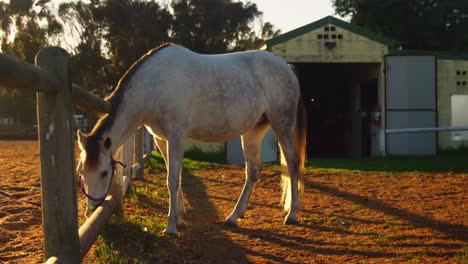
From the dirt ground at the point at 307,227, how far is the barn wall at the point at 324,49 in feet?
19.5

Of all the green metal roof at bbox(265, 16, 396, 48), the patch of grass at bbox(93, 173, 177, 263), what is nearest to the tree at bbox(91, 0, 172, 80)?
the green metal roof at bbox(265, 16, 396, 48)

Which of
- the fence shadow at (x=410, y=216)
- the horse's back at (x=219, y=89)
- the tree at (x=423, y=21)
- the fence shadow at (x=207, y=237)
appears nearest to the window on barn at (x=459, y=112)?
the fence shadow at (x=410, y=216)

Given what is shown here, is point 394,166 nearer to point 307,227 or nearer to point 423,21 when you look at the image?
point 307,227

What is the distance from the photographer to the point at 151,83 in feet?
15.0

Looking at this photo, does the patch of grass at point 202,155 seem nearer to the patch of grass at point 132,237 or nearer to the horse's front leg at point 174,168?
the patch of grass at point 132,237

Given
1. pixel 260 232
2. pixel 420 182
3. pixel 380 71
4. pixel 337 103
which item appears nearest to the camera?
pixel 260 232

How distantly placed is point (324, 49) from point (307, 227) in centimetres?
918

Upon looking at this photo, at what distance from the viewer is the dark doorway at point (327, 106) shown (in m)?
18.1

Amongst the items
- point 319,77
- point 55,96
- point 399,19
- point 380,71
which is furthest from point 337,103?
point 55,96

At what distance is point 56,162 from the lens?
2.29 metres

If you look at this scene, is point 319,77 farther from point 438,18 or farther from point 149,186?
point 149,186

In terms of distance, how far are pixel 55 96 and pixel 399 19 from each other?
1024 inches

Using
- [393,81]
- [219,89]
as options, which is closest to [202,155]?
[393,81]

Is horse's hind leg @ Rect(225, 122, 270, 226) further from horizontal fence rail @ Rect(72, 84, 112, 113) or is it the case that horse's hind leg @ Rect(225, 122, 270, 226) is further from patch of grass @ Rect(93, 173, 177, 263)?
horizontal fence rail @ Rect(72, 84, 112, 113)
